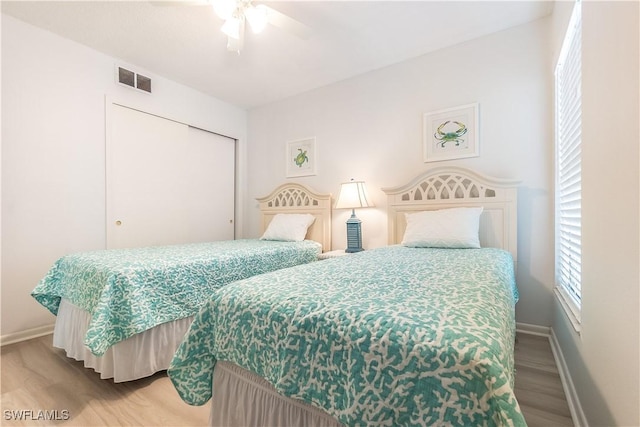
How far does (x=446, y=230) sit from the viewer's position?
228cm

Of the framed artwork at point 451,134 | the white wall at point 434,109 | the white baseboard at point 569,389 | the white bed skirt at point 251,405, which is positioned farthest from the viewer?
the framed artwork at point 451,134

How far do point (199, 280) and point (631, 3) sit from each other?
2.28m

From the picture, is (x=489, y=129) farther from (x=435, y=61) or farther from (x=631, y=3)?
(x=631, y=3)

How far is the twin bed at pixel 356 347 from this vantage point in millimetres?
638

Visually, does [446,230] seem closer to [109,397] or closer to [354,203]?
Result: [354,203]

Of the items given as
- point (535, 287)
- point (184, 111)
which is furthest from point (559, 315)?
point (184, 111)

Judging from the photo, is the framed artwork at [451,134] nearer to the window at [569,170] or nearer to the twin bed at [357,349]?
the window at [569,170]

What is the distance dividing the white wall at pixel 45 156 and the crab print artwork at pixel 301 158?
1.88 meters

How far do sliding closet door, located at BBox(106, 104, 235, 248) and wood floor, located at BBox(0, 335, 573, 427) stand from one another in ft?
4.25

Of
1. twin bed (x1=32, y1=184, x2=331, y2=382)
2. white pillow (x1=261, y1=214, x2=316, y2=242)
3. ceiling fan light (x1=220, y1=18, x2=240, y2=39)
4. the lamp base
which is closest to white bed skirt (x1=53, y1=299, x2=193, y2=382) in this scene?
twin bed (x1=32, y1=184, x2=331, y2=382)

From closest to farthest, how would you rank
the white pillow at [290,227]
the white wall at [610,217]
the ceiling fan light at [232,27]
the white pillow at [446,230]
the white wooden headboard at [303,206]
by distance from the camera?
the white wall at [610,217] → the ceiling fan light at [232,27] → the white pillow at [446,230] → the white pillow at [290,227] → the white wooden headboard at [303,206]

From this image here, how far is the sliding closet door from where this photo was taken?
2.92m

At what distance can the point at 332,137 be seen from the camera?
11.3ft

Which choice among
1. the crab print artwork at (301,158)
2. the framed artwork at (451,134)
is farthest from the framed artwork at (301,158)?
the framed artwork at (451,134)
